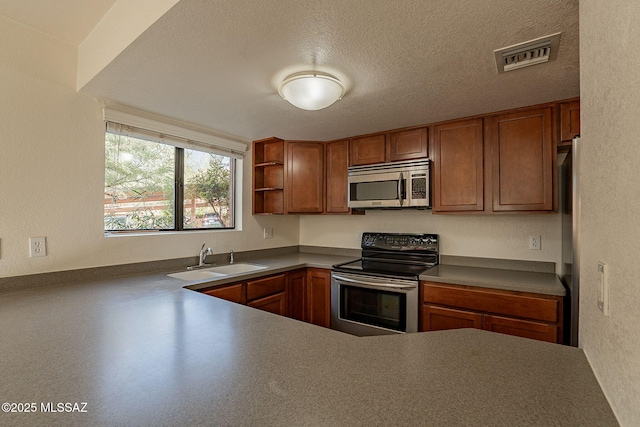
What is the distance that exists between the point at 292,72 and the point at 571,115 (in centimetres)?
193

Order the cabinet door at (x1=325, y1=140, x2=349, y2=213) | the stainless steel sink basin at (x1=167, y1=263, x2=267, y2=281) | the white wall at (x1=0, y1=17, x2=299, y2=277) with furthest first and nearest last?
the cabinet door at (x1=325, y1=140, x2=349, y2=213) → the stainless steel sink basin at (x1=167, y1=263, x2=267, y2=281) → the white wall at (x1=0, y1=17, x2=299, y2=277)

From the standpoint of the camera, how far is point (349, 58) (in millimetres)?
1554

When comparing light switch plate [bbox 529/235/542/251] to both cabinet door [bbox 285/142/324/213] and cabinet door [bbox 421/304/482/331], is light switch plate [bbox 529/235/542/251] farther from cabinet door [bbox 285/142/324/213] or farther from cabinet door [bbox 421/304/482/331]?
cabinet door [bbox 285/142/324/213]

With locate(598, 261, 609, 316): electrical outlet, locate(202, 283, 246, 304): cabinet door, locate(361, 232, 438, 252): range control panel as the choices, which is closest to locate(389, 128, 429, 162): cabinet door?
locate(361, 232, 438, 252): range control panel

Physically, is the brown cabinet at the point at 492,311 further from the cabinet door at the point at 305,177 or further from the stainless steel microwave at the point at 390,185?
the cabinet door at the point at 305,177

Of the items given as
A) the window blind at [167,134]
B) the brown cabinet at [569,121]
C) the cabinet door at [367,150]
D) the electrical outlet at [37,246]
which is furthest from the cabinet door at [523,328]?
the electrical outlet at [37,246]

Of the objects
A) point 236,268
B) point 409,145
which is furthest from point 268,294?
point 409,145

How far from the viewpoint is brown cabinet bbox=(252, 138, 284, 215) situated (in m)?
3.27

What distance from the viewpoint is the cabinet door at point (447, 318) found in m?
2.13

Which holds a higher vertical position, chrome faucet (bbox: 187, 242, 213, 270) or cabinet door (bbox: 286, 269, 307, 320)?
chrome faucet (bbox: 187, 242, 213, 270)

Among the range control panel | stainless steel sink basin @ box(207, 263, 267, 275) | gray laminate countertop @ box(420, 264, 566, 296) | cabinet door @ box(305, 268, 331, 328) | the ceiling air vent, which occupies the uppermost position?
the ceiling air vent

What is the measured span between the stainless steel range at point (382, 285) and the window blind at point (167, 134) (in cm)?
159

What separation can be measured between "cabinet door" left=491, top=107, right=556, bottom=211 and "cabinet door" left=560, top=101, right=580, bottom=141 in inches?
2.9

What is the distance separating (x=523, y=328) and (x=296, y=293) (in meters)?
1.81
